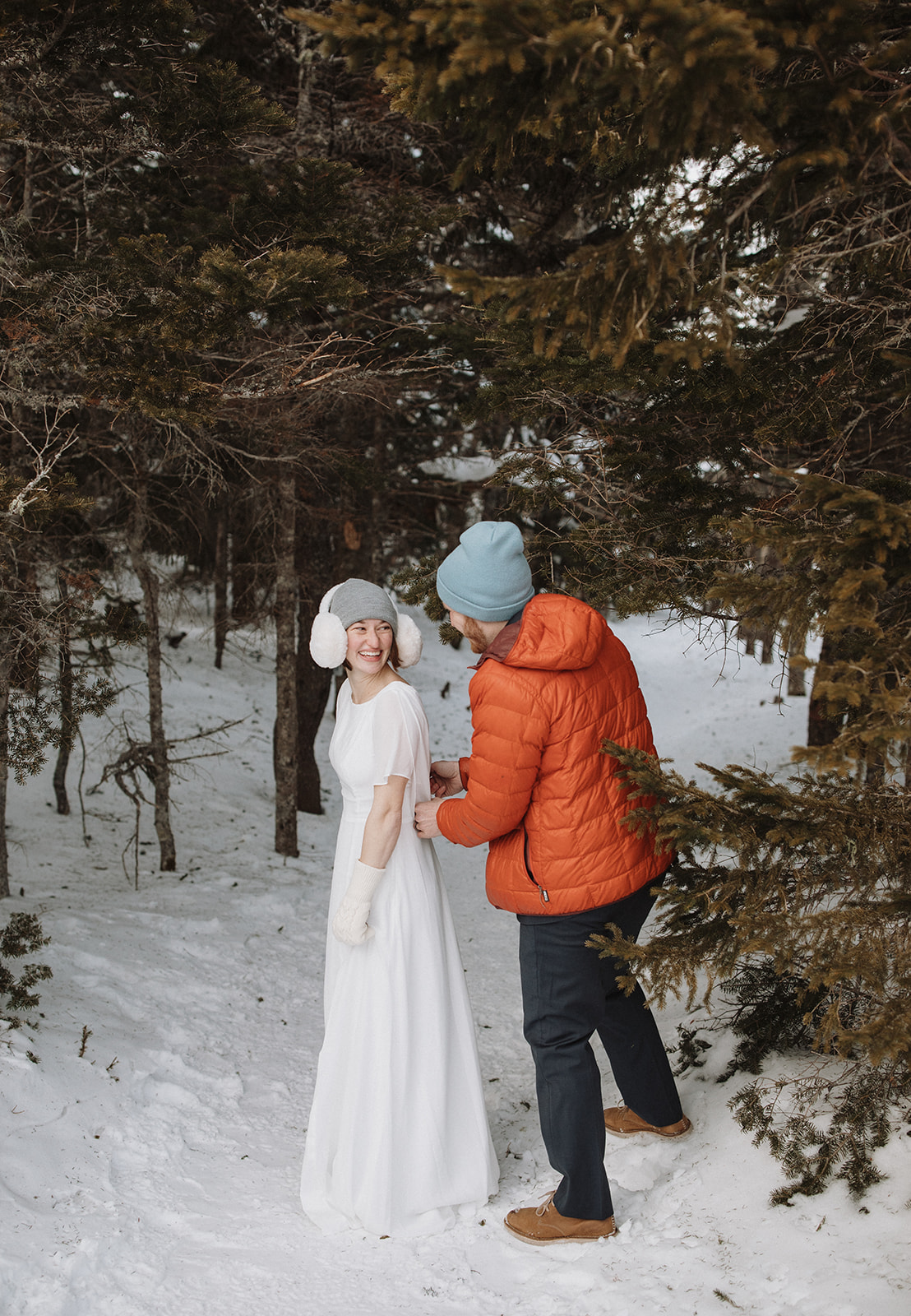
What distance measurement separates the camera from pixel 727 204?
122 inches

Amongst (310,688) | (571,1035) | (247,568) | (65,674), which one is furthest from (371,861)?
(310,688)

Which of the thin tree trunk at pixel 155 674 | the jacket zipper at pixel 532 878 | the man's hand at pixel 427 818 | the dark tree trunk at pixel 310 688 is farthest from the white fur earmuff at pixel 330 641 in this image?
the dark tree trunk at pixel 310 688

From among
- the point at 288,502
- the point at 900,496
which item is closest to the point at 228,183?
the point at 288,502

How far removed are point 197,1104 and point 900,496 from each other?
4.05 m

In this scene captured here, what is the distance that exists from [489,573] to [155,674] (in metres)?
6.20

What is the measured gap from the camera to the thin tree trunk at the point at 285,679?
31.2 feet

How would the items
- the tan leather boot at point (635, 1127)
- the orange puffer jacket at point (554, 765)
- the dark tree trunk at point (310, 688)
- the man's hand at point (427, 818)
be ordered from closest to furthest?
1. the orange puffer jacket at point (554, 765)
2. the man's hand at point (427, 818)
3. the tan leather boot at point (635, 1127)
4. the dark tree trunk at point (310, 688)

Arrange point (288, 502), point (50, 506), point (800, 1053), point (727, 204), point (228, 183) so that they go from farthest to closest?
point (288, 502) → point (228, 183) → point (50, 506) → point (800, 1053) → point (727, 204)

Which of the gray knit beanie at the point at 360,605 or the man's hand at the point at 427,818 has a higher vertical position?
the gray knit beanie at the point at 360,605

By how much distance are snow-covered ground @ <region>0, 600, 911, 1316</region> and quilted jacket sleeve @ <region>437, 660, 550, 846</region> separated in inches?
56.8

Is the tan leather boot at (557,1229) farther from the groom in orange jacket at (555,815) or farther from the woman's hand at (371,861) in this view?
the woman's hand at (371,861)

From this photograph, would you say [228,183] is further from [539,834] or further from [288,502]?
[539,834]

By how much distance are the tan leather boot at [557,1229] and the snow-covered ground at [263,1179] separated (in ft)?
0.15

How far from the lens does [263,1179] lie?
13.0ft
